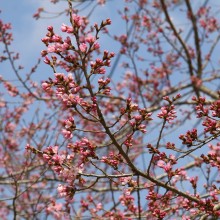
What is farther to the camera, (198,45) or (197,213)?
(198,45)

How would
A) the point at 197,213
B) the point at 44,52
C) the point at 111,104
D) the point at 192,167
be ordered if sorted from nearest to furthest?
the point at 44,52, the point at 197,213, the point at 192,167, the point at 111,104

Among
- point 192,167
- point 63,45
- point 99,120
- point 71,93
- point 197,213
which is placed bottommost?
point 197,213

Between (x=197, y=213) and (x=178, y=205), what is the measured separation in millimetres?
1224

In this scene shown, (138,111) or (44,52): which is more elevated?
(44,52)

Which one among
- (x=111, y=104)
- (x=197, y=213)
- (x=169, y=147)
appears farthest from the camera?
(x=111, y=104)

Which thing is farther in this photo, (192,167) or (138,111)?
(192,167)

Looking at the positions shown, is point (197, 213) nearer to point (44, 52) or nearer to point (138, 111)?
point (138, 111)

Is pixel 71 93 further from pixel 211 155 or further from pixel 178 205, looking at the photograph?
pixel 178 205

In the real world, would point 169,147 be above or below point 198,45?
below

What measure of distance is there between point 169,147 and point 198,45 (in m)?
5.79

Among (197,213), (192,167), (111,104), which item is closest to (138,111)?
(197,213)

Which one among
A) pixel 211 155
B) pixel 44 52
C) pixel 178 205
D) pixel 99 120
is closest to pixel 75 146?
pixel 99 120

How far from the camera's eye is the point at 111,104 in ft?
31.8

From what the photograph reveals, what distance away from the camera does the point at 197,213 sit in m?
3.43
